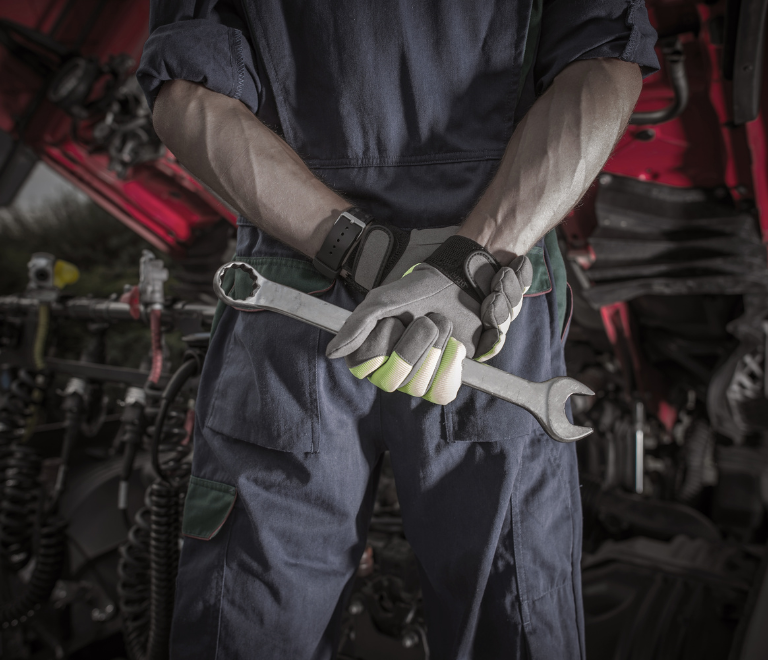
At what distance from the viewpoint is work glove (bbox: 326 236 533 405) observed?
0.60 metres

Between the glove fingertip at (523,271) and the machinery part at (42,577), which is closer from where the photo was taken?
the glove fingertip at (523,271)

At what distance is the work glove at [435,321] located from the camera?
599 millimetres

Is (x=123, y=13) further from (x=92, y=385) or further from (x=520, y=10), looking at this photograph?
(x=520, y=10)

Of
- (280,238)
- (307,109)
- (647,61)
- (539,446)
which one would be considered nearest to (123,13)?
(307,109)

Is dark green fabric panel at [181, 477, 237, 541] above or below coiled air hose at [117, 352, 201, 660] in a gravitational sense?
above

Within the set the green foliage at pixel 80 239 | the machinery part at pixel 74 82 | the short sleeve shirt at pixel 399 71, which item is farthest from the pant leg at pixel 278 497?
the green foliage at pixel 80 239

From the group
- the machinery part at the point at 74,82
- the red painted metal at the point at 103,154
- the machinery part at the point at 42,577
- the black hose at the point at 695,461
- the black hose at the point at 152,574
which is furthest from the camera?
the red painted metal at the point at 103,154

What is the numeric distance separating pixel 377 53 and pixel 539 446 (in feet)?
2.14

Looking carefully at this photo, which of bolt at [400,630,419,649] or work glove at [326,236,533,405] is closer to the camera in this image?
work glove at [326,236,533,405]

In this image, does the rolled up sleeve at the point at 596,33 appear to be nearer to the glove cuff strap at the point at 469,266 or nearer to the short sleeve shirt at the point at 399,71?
the short sleeve shirt at the point at 399,71

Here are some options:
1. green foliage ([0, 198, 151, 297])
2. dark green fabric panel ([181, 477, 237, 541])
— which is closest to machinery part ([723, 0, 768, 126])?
dark green fabric panel ([181, 477, 237, 541])

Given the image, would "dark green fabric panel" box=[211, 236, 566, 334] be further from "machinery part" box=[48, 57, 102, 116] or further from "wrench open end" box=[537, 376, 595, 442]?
"machinery part" box=[48, 57, 102, 116]

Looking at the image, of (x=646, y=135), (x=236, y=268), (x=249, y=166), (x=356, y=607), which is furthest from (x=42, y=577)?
(x=646, y=135)

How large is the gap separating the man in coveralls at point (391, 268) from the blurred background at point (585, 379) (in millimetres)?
625
